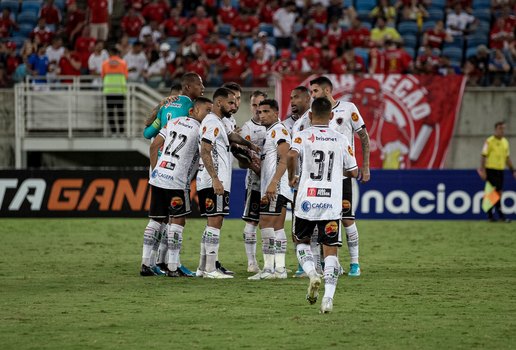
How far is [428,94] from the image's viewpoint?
2572 centimetres

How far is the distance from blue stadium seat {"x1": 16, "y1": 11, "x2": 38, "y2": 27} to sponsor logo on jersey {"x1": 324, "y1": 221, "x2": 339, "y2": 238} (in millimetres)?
22068

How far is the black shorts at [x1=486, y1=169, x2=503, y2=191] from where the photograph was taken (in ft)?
77.4

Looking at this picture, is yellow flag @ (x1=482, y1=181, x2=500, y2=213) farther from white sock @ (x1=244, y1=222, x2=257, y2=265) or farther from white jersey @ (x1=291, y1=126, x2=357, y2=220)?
white jersey @ (x1=291, y1=126, x2=357, y2=220)

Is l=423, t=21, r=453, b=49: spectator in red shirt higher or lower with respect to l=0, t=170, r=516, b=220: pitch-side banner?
higher

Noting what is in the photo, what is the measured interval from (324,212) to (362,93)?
1593 cm

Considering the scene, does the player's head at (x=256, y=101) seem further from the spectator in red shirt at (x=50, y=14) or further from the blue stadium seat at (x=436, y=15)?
the spectator in red shirt at (x=50, y=14)

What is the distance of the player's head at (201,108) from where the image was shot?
13.0 meters

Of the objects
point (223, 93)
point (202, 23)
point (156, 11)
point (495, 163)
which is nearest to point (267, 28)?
point (202, 23)

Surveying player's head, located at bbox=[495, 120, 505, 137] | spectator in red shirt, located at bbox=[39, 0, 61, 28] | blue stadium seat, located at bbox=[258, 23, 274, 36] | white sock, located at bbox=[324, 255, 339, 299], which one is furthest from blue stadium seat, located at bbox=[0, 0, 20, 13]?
white sock, located at bbox=[324, 255, 339, 299]

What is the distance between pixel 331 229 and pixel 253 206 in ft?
11.3

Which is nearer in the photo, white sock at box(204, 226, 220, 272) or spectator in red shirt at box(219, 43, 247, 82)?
white sock at box(204, 226, 220, 272)

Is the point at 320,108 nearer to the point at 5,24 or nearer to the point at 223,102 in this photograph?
the point at 223,102

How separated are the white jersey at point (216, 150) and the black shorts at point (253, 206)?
0.57 meters

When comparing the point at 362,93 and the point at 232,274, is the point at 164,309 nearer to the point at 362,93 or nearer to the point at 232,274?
the point at 232,274
